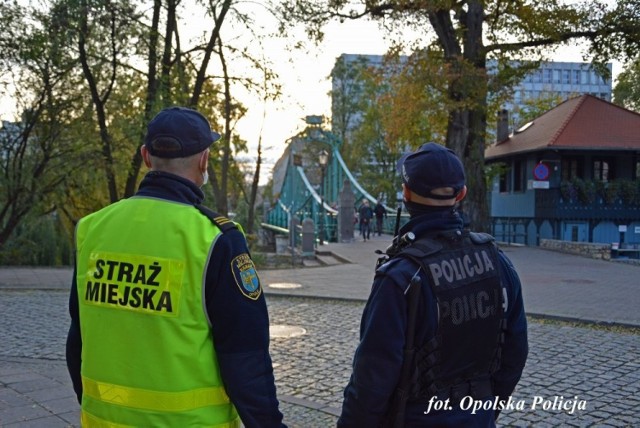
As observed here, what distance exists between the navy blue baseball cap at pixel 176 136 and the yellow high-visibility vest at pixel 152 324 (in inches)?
7.3

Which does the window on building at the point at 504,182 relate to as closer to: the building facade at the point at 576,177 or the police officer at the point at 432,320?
the building facade at the point at 576,177

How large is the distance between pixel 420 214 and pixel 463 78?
16.3m

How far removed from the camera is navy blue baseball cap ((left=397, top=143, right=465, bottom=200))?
255 cm

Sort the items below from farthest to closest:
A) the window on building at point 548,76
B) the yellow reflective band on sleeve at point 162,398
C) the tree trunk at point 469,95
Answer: the window on building at point 548,76, the tree trunk at point 469,95, the yellow reflective band on sleeve at point 162,398

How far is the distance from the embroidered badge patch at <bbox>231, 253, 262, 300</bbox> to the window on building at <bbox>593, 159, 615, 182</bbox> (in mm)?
28348

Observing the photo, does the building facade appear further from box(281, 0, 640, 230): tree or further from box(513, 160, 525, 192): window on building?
box(281, 0, 640, 230): tree

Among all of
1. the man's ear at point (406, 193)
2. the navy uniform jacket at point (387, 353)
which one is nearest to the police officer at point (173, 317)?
the navy uniform jacket at point (387, 353)

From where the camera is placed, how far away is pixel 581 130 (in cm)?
2802

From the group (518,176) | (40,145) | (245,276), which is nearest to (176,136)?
(245,276)

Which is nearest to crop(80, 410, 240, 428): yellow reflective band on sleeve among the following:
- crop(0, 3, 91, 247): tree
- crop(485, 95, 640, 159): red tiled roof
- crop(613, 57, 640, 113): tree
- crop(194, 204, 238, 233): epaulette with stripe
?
crop(194, 204, 238, 233): epaulette with stripe

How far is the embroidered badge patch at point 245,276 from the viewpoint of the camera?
7.02 ft

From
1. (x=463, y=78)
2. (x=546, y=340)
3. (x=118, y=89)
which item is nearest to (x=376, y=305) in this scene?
(x=546, y=340)

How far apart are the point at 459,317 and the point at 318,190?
1312 inches

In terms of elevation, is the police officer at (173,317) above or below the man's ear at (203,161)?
below
